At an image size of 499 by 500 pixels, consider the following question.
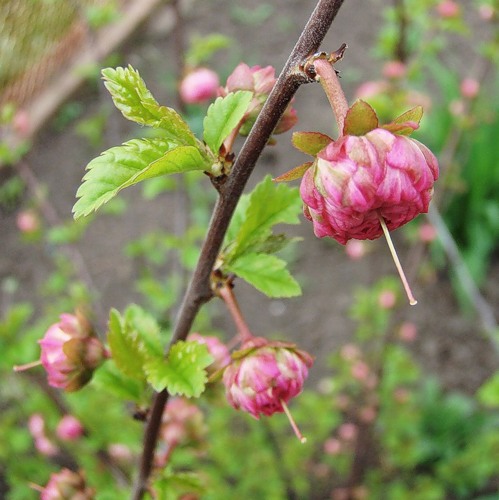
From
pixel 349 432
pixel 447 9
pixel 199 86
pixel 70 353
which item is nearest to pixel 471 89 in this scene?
pixel 447 9

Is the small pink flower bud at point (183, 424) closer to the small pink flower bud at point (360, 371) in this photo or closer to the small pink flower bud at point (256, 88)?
the small pink flower bud at point (256, 88)

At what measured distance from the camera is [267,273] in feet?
2.43

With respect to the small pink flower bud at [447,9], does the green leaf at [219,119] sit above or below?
above

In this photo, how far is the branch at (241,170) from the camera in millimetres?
548

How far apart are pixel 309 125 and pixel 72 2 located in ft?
7.09

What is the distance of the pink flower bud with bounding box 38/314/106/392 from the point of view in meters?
0.84

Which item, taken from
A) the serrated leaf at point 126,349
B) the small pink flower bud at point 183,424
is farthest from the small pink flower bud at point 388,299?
the serrated leaf at point 126,349

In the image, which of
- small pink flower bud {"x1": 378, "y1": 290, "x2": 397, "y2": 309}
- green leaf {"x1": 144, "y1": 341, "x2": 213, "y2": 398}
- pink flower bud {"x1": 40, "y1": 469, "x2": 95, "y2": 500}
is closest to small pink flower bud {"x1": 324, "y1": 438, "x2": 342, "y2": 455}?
small pink flower bud {"x1": 378, "y1": 290, "x2": 397, "y2": 309}

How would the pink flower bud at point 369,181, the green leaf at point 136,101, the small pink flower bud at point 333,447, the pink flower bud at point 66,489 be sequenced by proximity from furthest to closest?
the small pink flower bud at point 333,447 < the pink flower bud at point 66,489 < the green leaf at point 136,101 < the pink flower bud at point 369,181

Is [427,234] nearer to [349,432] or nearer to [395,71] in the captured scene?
[395,71]

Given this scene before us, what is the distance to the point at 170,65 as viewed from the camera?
4828 millimetres

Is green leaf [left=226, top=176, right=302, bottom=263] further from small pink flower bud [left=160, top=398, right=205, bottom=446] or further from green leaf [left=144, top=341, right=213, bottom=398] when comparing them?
small pink flower bud [left=160, top=398, right=205, bottom=446]

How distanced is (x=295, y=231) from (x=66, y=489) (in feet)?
8.63

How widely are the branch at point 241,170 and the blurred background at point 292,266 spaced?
0.50 feet
